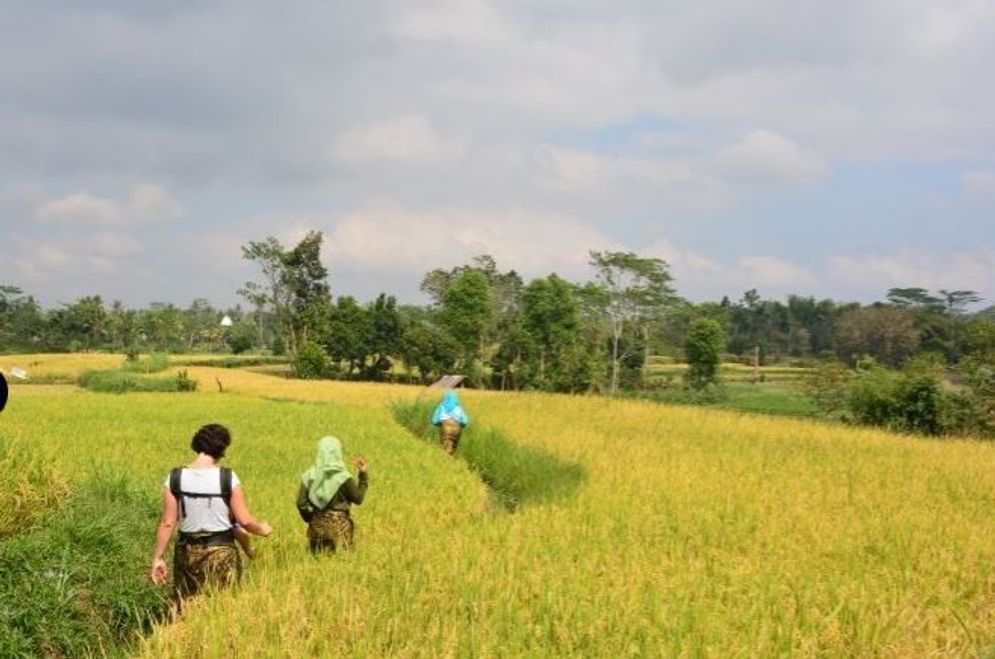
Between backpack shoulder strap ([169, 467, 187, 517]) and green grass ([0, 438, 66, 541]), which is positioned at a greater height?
backpack shoulder strap ([169, 467, 187, 517])

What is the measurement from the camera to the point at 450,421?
14883mm

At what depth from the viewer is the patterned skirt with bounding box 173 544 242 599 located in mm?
5512

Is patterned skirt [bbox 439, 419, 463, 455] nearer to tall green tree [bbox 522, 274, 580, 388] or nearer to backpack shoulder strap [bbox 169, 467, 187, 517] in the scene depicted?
backpack shoulder strap [bbox 169, 467, 187, 517]

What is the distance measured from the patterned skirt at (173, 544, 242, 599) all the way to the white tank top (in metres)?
0.17

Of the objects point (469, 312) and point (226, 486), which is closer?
point (226, 486)

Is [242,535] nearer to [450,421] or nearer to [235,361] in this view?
[450,421]

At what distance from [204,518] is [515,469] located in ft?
26.9

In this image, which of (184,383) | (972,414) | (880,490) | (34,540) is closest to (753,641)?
(34,540)

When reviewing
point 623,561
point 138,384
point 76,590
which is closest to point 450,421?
point 623,561

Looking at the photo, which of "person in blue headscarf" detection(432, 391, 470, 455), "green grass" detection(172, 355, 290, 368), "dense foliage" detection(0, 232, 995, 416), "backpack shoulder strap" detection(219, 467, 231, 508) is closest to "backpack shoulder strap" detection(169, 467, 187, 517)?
"backpack shoulder strap" detection(219, 467, 231, 508)

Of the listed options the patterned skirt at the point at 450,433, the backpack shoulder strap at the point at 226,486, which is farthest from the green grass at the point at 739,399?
the backpack shoulder strap at the point at 226,486

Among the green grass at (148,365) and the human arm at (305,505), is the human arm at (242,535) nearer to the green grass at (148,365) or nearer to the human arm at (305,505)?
the human arm at (305,505)

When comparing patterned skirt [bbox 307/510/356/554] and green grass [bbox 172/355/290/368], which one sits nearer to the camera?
patterned skirt [bbox 307/510/356/554]

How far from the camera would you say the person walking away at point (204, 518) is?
5387 millimetres
